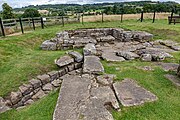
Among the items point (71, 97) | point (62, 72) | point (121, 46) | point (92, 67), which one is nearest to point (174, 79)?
point (92, 67)

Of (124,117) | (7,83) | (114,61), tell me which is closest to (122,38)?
(114,61)

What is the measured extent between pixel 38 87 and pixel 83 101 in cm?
253

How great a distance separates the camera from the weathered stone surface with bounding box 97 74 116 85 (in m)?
4.49

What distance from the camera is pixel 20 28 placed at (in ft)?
47.4

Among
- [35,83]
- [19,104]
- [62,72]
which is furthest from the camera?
[62,72]

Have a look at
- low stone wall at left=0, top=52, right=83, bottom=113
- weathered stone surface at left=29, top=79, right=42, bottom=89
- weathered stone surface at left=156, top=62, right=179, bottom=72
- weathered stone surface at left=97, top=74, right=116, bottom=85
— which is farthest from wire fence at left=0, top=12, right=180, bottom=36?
weathered stone surface at left=156, top=62, right=179, bottom=72

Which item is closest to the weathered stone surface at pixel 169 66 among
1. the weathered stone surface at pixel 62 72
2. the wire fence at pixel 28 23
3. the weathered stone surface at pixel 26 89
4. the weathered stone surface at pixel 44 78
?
the weathered stone surface at pixel 62 72

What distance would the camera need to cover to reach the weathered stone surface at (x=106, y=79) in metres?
4.49

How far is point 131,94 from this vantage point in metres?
3.88

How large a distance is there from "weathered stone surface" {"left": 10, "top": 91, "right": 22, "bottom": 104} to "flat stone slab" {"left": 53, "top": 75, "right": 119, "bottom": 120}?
1.47 meters

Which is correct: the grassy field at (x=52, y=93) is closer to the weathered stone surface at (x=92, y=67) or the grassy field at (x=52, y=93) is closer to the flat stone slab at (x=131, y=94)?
the flat stone slab at (x=131, y=94)

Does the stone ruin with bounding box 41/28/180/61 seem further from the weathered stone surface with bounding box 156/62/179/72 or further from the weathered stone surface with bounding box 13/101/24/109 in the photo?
the weathered stone surface with bounding box 13/101/24/109

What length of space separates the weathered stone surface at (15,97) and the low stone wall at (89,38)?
451cm

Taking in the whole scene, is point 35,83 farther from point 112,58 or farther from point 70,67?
point 112,58
